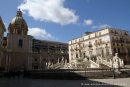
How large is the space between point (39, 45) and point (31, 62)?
30.6 feet

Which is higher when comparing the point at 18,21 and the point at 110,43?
the point at 18,21

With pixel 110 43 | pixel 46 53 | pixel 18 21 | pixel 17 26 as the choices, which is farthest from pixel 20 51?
pixel 110 43

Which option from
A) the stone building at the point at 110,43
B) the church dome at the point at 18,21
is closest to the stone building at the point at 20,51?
the church dome at the point at 18,21

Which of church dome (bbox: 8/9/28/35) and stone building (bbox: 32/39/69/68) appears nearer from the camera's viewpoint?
church dome (bbox: 8/9/28/35)

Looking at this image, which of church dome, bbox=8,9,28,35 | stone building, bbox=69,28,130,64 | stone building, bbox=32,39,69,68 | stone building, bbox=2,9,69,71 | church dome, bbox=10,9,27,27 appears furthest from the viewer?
stone building, bbox=32,39,69,68

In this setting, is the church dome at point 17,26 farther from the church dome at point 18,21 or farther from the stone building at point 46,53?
the stone building at point 46,53

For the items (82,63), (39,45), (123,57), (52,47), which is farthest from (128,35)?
(39,45)

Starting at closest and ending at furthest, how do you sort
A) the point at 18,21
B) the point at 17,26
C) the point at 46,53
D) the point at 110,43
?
the point at 110,43
the point at 17,26
the point at 18,21
the point at 46,53

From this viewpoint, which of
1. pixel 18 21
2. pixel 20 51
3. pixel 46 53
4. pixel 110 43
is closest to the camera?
pixel 110 43

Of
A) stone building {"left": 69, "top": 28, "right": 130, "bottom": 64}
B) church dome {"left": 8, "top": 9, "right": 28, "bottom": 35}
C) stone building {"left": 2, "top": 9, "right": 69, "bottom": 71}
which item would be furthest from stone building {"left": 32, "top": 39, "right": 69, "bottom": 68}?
stone building {"left": 69, "top": 28, "right": 130, "bottom": 64}

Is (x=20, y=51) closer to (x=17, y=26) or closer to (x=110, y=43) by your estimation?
(x=17, y=26)

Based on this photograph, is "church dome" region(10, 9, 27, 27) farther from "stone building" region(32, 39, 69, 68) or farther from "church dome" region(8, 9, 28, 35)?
"stone building" region(32, 39, 69, 68)

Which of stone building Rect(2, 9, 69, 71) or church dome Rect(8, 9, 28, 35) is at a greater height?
church dome Rect(8, 9, 28, 35)

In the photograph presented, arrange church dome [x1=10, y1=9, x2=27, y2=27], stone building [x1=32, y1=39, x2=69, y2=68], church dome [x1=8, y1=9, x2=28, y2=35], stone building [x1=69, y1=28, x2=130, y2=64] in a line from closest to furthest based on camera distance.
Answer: stone building [x1=69, y1=28, x2=130, y2=64], church dome [x1=8, y1=9, x2=28, y2=35], church dome [x1=10, y1=9, x2=27, y2=27], stone building [x1=32, y1=39, x2=69, y2=68]
